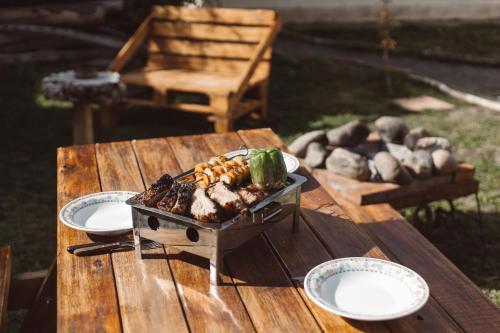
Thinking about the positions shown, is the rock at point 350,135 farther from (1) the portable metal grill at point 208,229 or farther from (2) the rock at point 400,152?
(1) the portable metal grill at point 208,229

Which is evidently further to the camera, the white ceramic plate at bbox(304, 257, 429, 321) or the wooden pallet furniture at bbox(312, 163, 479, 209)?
the wooden pallet furniture at bbox(312, 163, 479, 209)

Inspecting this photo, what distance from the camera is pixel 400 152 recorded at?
4602 mm

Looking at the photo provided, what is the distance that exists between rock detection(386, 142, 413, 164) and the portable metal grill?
7.33ft

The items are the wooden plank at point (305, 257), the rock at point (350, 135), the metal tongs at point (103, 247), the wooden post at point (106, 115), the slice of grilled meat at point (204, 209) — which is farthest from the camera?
the wooden post at point (106, 115)

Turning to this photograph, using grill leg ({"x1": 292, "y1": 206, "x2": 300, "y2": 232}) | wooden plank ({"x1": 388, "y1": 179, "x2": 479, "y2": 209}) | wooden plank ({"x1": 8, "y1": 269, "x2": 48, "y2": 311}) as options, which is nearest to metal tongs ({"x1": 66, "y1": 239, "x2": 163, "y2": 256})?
grill leg ({"x1": 292, "y1": 206, "x2": 300, "y2": 232})

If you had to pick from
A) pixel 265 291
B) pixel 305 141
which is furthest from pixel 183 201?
pixel 305 141

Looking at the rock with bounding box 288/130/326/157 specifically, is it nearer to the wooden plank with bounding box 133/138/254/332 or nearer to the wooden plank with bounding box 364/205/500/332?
the wooden plank with bounding box 364/205/500/332

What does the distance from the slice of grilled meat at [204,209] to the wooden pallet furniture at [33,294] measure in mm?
1213

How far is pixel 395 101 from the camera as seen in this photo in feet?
26.0

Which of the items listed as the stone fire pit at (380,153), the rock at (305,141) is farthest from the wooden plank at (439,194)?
the rock at (305,141)

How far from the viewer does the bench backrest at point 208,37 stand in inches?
286

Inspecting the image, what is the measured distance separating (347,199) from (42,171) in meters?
2.96

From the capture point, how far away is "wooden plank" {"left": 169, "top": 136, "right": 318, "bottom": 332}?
198 centimetres

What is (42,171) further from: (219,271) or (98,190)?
(219,271)
